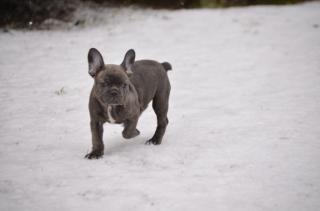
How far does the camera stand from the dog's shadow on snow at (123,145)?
217 inches

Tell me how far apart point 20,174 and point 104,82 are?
4.74 feet

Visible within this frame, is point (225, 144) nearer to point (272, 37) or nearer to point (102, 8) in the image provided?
point (272, 37)

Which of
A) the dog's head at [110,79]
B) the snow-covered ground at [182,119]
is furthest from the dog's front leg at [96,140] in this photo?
the dog's head at [110,79]

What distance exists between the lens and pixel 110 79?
4.98 m

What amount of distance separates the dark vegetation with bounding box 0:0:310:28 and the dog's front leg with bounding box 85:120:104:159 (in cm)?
763

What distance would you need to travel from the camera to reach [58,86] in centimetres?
824

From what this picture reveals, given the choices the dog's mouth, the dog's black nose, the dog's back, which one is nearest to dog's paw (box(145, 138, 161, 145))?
the dog's back

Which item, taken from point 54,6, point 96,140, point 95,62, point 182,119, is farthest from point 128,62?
point 54,6

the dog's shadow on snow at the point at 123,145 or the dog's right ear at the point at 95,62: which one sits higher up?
the dog's right ear at the point at 95,62

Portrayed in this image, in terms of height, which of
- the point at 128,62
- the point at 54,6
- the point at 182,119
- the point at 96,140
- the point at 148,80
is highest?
the point at 128,62

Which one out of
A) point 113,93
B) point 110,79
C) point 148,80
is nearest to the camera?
point 113,93

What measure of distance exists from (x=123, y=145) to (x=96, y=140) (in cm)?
70

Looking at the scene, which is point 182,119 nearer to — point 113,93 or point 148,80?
point 148,80

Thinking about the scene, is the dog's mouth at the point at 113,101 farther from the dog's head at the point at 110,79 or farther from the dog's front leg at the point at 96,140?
the dog's front leg at the point at 96,140
